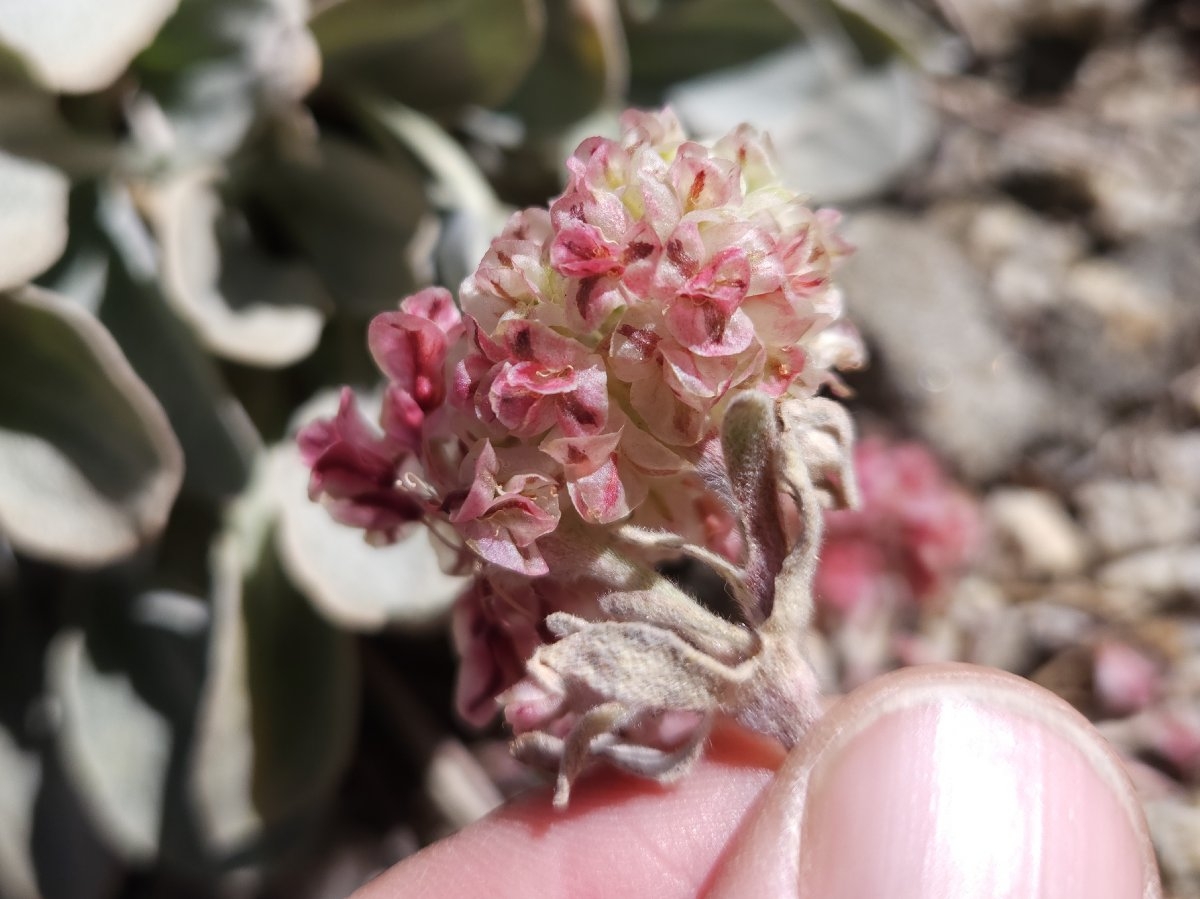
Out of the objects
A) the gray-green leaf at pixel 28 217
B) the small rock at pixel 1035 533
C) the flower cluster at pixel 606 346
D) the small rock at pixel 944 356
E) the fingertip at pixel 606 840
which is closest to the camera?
the flower cluster at pixel 606 346

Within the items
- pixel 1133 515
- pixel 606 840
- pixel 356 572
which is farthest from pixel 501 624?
pixel 1133 515

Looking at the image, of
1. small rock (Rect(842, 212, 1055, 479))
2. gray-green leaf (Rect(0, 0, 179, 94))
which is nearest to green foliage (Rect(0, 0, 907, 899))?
gray-green leaf (Rect(0, 0, 179, 94))

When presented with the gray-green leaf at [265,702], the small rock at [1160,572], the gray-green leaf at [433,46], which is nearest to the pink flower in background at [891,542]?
the small rock at [1160,572]

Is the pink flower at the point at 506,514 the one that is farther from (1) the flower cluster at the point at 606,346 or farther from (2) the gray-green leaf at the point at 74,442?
(2) the gray-green leaf at the point at 74,442

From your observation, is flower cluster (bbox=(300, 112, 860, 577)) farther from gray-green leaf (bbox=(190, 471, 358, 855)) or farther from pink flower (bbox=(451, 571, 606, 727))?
gray-green leaf (bbox=(190, 471, 358, 855))

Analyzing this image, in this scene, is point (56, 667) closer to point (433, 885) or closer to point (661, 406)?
point (433, 885)

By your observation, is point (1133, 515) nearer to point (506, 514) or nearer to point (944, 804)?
point (944, 804)

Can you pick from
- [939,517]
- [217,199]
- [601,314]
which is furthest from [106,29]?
[939,517]
